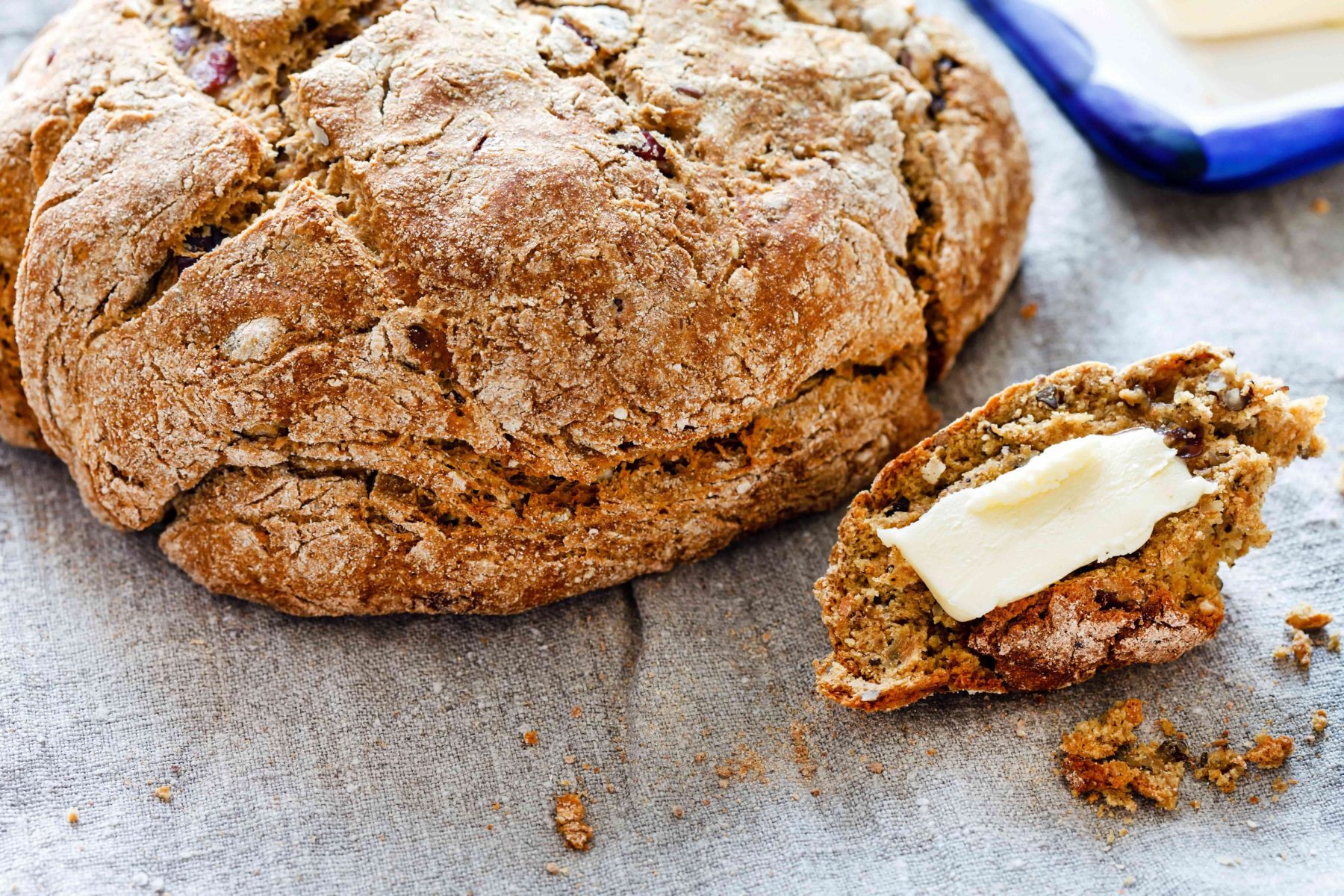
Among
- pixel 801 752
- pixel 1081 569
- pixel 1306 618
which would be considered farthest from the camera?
pixel 1306 618

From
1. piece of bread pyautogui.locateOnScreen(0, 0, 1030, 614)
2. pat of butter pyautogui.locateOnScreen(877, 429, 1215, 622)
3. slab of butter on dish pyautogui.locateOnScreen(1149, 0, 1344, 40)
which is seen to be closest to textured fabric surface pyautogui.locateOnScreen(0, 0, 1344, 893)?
piece of bread pyautogui.locateOnScreen(0, 0, 1030, 614)

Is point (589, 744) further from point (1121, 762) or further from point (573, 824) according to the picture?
point (1121, 762)

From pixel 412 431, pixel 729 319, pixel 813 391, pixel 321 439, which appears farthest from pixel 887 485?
pixel 321 439

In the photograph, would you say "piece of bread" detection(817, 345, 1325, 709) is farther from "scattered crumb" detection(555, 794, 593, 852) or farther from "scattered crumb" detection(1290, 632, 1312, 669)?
"scattered crumb" detection(555, 794, 593, 852)

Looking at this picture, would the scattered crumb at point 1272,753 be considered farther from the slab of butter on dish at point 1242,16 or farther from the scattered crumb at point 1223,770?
the slab of butter on dish at point 1242,16

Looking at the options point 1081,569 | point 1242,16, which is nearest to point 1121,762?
point 1081,569

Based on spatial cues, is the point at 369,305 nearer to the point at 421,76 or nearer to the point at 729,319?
the point at 421,76

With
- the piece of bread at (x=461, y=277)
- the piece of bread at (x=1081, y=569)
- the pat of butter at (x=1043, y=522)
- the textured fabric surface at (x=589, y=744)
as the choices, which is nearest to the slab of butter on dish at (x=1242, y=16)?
the piece of bread at (x=461, y=277)

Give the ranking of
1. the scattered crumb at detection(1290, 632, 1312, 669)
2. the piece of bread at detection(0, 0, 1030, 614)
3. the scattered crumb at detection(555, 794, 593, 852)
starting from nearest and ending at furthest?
the piece of bread at detection(0, 0, 1030, 614) → the scattered crumb at detection(555, 794, 593, 852) → the scattered crumb at detection(1290, 632, 1312, 669)
